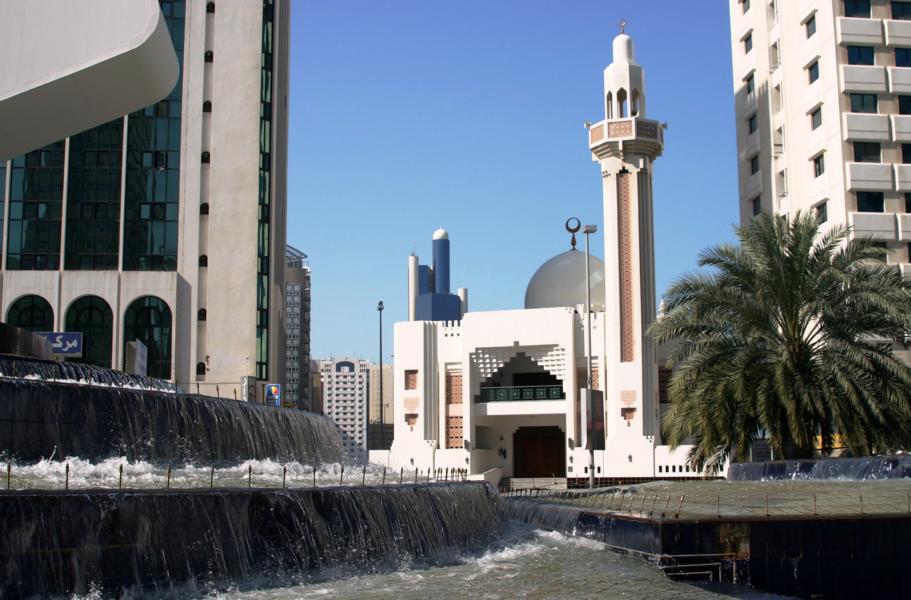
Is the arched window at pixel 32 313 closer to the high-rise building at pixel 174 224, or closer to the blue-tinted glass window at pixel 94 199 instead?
the high-rise building at pixel 174 224

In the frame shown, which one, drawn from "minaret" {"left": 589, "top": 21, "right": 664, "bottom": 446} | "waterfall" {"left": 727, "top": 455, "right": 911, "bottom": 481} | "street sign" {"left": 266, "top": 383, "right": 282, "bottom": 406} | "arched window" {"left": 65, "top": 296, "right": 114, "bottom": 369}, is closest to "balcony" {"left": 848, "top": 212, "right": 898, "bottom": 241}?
"minaret" {"left": 589, "top": 21, "right": 664, "bottom": 446}

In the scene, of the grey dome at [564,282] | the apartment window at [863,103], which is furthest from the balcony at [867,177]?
the grey dome at [564,282]

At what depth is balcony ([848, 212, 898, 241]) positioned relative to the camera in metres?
39.8

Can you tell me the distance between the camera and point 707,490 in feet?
61.3

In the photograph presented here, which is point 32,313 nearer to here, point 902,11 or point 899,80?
point 899,80

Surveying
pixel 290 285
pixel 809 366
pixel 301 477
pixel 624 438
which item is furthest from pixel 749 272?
pixel 290 285

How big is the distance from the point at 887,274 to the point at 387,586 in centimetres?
1755

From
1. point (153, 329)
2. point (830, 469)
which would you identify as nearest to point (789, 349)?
point (830, 469)

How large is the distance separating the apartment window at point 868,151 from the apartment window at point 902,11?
5.32 metres

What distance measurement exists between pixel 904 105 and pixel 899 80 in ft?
3.25

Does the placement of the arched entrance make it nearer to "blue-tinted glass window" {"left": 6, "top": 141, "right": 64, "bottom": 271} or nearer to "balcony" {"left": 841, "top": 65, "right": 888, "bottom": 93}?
"balcony" {"left": 841, "top": 65, "right": 888, "bottom": 93}

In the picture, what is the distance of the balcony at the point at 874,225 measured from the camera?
131 feet

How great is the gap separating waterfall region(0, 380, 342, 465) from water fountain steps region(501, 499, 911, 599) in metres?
7.69

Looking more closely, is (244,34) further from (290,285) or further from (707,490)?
(290,285)
